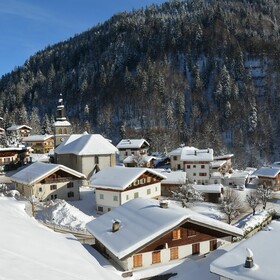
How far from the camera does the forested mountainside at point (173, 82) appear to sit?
344ft

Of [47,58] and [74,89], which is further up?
[47,58]

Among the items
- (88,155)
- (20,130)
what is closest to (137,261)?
(88,155)

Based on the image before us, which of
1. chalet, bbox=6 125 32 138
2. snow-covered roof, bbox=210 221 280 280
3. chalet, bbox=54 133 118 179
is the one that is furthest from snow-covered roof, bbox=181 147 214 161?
chalet, bbox=6 125 32 138

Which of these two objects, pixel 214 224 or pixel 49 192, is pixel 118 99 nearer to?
pixel 49 192

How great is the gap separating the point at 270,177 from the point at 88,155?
2998 centimetres

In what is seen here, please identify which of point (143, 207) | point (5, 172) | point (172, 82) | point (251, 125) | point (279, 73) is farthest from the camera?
point (172, 82)

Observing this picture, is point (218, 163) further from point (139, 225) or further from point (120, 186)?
point (139, 225)

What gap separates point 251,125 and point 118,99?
54409mm

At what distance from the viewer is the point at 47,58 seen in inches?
7534

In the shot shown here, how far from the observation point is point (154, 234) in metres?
17.4

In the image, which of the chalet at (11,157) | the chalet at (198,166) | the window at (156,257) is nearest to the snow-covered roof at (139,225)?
the window at (156,257)

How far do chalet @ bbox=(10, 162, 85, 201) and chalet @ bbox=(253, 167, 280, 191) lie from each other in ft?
107

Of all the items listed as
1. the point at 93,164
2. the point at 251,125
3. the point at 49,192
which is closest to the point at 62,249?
the point at 49,192

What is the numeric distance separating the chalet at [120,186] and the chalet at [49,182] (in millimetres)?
4247
